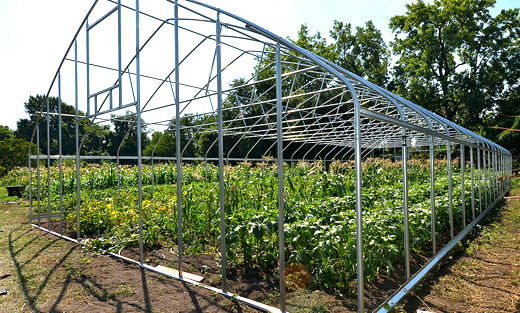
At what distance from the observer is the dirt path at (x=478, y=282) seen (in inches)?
137

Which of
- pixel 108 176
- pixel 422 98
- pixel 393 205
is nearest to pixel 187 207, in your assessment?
pixel 393 205

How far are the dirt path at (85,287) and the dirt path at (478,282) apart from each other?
2125 mm

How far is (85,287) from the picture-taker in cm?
403

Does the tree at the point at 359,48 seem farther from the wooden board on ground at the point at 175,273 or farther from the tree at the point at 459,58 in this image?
the wooden board on ground at the point at 175,273

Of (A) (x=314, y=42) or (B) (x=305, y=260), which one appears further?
(A) (x=314, y=42)

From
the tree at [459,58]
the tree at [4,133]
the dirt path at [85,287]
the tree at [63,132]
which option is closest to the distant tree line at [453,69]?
the tree at [459,58]

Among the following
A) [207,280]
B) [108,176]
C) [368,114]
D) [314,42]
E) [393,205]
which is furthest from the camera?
[314,42]

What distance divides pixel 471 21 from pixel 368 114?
26.7 m

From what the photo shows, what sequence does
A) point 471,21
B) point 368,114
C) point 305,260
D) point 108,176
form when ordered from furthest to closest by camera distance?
point 471,21, point 108,176, point 305,260, point 368,114

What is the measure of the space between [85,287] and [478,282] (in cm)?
495

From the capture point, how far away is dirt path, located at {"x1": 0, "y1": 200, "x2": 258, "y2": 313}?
348cm

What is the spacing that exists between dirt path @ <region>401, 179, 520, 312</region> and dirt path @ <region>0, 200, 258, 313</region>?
2.13 meters

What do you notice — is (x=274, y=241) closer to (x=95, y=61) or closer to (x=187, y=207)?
(x=187, y=207)

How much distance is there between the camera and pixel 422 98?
24.9 meters
